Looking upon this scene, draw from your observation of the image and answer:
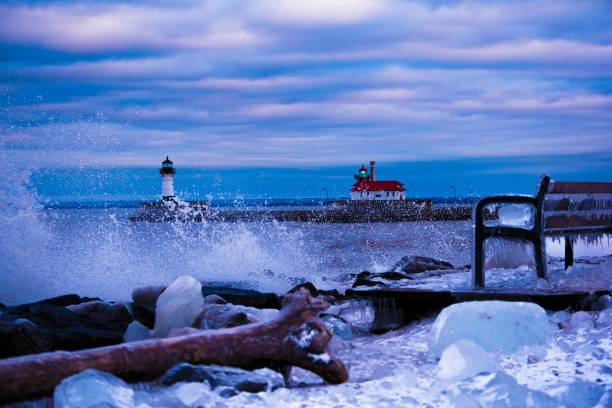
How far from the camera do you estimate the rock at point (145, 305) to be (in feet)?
19.7

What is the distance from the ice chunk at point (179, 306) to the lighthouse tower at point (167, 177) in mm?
63289

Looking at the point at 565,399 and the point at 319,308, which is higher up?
the point at 319,308

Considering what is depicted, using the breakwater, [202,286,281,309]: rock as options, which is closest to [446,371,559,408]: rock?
[202,286,281,309]: rock

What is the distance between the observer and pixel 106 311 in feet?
20.1

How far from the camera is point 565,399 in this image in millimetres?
2961

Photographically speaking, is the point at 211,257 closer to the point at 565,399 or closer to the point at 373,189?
the point at 565,399

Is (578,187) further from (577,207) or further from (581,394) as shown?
(581,394)

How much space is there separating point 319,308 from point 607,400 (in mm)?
1351

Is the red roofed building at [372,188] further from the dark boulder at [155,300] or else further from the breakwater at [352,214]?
the dark boulder at [155,300]

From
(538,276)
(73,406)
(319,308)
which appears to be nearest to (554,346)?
(319,308)

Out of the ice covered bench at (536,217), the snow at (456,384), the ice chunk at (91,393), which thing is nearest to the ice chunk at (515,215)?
the ice covered bench at (536,217)

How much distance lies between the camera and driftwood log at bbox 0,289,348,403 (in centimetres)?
303

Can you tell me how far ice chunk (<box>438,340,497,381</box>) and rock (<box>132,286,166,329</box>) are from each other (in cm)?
332

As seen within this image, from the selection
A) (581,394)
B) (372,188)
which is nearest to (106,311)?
(581,394)
